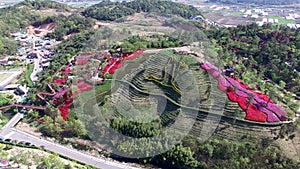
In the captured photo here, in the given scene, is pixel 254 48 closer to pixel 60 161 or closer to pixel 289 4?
pixel 60 161

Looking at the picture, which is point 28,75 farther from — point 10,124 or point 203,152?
point 203,152

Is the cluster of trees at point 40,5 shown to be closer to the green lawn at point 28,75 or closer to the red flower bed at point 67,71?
the green lawn at point 28,75

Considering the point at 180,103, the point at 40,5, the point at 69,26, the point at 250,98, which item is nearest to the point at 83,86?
the point at 180,103

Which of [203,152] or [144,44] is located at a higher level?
[144,44]

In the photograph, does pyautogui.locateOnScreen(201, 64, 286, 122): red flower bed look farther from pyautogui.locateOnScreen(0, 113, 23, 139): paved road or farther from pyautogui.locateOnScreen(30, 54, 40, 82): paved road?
pyautogui.locateOnScreen(30, 54, 40, 82): paved road

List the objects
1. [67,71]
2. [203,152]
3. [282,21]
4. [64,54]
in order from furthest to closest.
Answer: [282,21] → [64,54] → [67,71] → [203,152]

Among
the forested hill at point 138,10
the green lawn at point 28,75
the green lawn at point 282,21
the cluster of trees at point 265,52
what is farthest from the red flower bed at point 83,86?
the green lawn at point 282,21

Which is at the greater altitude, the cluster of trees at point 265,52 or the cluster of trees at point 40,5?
the cluster of trees at point 40,5
